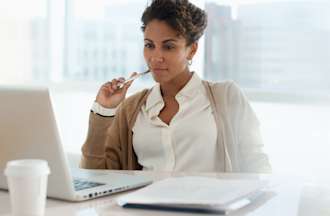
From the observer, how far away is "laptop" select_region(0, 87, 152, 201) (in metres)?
1.02

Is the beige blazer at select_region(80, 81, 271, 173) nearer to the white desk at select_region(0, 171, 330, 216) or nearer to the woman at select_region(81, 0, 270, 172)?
the woman at select_region(81, 0, 270, 172)

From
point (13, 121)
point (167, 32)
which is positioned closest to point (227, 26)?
point (167, 32)

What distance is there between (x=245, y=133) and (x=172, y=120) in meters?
0.27

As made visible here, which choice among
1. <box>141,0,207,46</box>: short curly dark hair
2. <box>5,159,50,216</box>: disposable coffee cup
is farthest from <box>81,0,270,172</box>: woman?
<box>5,159,50,216</box>: disposable coffee cup

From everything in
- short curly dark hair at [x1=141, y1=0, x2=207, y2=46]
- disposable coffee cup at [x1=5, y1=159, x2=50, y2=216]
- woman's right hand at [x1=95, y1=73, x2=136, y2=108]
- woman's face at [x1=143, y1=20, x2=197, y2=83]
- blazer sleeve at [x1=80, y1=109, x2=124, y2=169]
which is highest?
short curly dark hair at [x1=141, y1=0, x2=207, y2=46]

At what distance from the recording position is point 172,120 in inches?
77.3

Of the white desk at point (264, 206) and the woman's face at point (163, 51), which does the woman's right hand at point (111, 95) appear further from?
the white desk at point (264, 206)

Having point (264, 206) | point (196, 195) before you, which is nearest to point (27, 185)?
point (196, 195)

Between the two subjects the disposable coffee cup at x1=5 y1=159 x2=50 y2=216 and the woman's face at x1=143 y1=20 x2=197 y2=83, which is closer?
the disposable coffee cup at x1=5 y1=159 x2=50 y2=216

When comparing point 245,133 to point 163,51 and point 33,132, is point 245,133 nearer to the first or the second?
point 163,51

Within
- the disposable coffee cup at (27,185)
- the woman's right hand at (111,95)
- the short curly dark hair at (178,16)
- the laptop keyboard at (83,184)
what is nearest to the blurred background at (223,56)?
the woman's right hand at (111,95)

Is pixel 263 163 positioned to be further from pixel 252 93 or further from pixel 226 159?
pixel 252 93

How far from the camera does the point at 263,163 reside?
6.21ft

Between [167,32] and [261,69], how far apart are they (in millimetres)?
861
